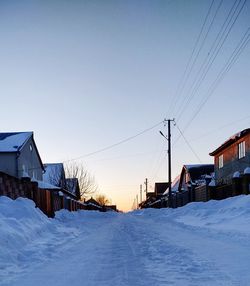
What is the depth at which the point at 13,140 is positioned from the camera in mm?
42469

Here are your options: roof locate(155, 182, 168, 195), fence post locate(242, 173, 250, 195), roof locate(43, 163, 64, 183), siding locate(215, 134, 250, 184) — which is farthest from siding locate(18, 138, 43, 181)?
roof locate(155, 182, 168, 195)

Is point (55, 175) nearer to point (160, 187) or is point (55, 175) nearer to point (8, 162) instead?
point (8, 162)

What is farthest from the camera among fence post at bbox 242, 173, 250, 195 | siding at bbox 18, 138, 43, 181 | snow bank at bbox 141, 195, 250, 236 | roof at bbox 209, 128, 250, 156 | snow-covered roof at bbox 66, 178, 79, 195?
snow-covered roof at bbox 66, 178, 79, 195

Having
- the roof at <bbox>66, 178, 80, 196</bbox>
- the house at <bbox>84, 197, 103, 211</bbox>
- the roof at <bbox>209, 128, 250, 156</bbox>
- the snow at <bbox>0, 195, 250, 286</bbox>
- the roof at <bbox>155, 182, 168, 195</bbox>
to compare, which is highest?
the roof at <bbox>209, 128, 250, 156</bbox>

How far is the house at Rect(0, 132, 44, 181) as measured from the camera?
132 ft

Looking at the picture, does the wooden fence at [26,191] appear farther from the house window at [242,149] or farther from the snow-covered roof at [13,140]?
the house window at [242,149]

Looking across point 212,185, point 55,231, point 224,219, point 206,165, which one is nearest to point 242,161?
point 212,185

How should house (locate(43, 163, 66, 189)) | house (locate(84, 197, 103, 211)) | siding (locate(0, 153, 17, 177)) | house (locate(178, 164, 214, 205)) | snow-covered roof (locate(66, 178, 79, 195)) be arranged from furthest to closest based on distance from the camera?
house (locate(84, 197, 103, 211)) < snow-covered roof (locate(66, 178, 79, 195)) < house (locate(43, 163, 66, 189)) < siding (locate(0, 153, 17, 177)) < house (locate(178, 164, 214, 205))

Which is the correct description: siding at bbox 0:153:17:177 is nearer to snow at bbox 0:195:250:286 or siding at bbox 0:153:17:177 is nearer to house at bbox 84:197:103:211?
snow at bbox 0:195:250:286

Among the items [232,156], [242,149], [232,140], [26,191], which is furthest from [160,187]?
[26,191]

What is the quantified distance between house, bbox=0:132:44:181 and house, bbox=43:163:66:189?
12321mm

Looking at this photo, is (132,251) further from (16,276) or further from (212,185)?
(212,185)

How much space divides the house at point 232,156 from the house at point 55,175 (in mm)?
25264

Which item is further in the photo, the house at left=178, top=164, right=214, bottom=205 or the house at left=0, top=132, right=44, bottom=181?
the house at left=0, top=132, right=44, bottom=181
